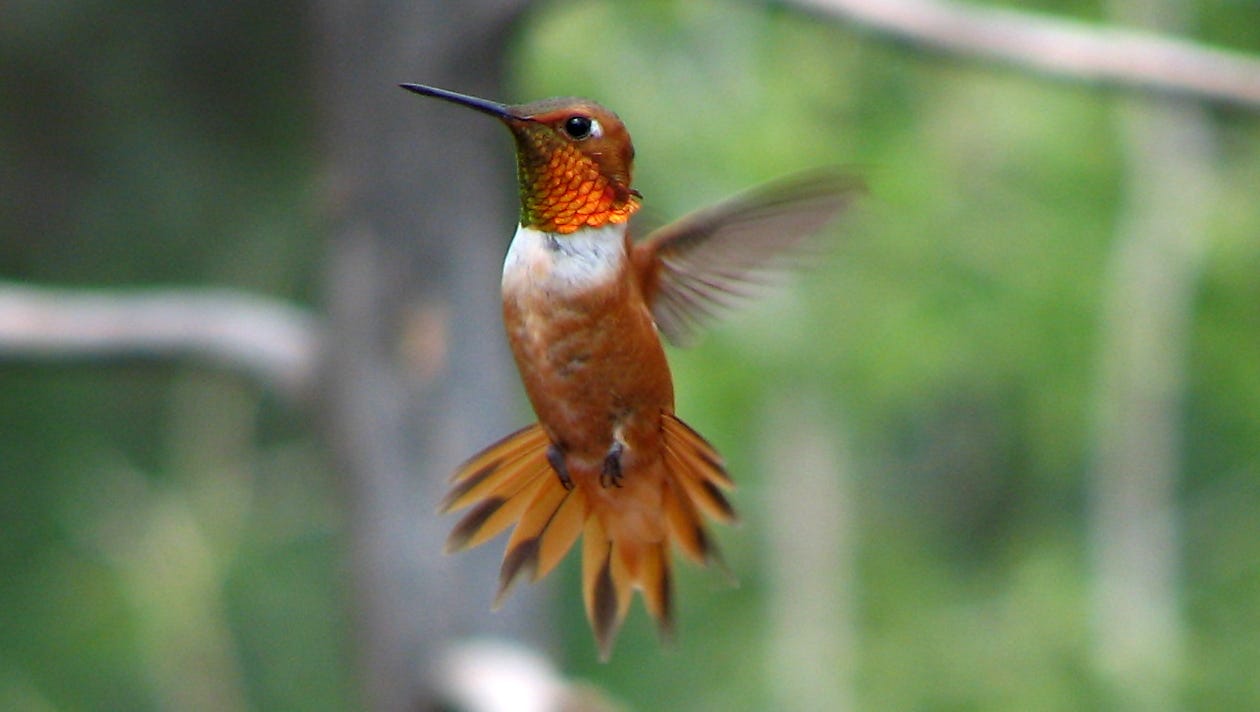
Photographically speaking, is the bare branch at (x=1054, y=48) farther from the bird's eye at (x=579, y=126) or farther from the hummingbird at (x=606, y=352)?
→ the bird's eye at (x=579, y=126)

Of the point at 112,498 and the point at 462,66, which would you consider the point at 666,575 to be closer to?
the point at 462,66

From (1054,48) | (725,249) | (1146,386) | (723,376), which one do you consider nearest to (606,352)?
(725,249)

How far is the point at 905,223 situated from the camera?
270 cm

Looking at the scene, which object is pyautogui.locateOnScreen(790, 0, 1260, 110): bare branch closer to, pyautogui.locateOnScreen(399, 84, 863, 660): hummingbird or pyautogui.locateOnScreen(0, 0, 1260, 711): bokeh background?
pyautogui.locateOnScreen(0, 0, 1260, 711): bokeh background

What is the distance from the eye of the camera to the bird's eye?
0.62 meters

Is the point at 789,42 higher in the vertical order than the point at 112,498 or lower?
higher

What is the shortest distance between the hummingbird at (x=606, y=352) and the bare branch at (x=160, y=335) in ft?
4.43

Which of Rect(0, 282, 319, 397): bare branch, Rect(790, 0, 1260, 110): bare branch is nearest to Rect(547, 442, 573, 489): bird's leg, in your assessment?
Rect(790, 0, 1260, 110): bare branch

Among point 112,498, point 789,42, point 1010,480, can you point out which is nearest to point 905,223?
point 789,42

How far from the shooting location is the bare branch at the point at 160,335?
216 cm

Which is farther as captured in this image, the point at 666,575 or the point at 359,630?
the point at 359,630

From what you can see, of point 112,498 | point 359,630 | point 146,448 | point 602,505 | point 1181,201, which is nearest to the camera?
point 602,505

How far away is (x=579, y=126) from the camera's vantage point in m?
0.62

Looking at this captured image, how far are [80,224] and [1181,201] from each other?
2.11 m
